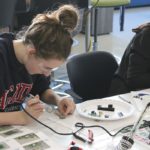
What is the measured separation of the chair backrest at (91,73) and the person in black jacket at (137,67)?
0.24 feet

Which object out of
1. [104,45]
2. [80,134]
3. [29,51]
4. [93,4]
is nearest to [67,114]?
[80,134]

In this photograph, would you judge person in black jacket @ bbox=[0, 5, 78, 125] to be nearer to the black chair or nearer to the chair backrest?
the chair backrest

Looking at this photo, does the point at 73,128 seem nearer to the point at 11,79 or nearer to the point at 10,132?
the point at 10,132

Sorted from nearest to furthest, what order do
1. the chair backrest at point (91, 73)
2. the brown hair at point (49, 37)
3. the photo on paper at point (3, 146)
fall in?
the photo on paper at point (3, 146) < the brown hair at point (49, 37) < the chair backrest at point (91, 73)

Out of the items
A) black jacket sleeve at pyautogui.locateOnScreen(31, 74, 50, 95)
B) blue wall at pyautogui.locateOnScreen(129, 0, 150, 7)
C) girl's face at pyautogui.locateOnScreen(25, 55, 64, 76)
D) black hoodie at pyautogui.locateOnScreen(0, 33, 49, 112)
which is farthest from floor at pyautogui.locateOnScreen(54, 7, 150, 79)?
girl's face at pyautogui.locateOnScreen(25, 55, 64, 76)

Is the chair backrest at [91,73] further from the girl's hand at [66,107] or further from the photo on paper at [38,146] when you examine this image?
the photo on paper at [38,146]

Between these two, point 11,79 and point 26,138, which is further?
point 11,79

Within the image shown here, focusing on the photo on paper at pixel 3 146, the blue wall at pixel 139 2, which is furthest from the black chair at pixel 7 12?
the blue wall at pixel 139 2

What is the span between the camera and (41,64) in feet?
4.44

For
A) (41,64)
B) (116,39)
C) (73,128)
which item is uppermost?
(41,64)

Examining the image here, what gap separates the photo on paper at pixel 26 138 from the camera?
116cm

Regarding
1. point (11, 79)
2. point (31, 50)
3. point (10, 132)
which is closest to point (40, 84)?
point (11, 79)

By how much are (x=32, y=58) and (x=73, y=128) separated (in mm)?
316

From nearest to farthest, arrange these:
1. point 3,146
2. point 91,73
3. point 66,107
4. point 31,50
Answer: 1. point 3,146
2. point 31,50
3. point 66,107
4. point 91,73
